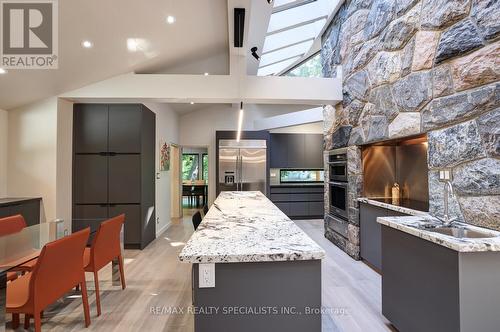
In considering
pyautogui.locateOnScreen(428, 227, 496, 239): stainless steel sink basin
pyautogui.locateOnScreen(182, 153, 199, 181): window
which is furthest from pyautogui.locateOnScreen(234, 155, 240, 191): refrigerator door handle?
pyautogui.locateOnScreen(428, 227, 496, 239): stainless steel sink basin

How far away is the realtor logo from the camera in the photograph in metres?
2.38

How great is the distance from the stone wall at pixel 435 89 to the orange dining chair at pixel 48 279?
3109 mm

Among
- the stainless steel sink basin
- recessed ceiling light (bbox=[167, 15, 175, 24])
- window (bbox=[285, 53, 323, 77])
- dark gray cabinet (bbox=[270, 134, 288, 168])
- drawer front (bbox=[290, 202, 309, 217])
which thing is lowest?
drawer front (bbox=[290, 202, 309, 217])

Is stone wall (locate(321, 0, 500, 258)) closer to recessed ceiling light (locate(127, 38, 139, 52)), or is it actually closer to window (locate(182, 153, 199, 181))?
recessed ceiling light (locate(127, 38, 139, 52))

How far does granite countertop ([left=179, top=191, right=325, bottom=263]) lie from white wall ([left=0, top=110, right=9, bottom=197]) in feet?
11.7

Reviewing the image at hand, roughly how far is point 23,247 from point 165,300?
1.35m

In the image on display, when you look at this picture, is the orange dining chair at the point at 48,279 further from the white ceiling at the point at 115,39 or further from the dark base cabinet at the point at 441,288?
the dark base cabinet at the point at 441,288

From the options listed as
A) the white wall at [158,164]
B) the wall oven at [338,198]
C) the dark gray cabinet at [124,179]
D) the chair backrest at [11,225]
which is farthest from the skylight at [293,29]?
the chair backrest at [11,225]

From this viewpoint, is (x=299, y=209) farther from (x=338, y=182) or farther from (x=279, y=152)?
(x=338, y=182)

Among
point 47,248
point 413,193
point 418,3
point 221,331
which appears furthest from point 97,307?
point 418,3

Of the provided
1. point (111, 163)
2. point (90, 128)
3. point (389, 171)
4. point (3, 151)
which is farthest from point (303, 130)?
point (3, 151)

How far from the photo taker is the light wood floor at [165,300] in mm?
2258

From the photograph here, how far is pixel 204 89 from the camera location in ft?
12.8

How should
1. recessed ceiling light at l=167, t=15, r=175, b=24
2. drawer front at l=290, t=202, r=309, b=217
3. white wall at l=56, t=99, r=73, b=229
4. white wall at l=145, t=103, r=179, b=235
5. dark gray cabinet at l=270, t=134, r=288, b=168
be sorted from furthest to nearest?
dark gray cabinet at l=270, t=134, r=288, b=168 < drawer front at l=290, t=202, r=309, b=217 < white wall at l=145, t=103, r=179, b=235 < white wall at l=56, t=99, r=73, b=229 < recessed ceiling light at l=167, t=15, r=175, b=24
